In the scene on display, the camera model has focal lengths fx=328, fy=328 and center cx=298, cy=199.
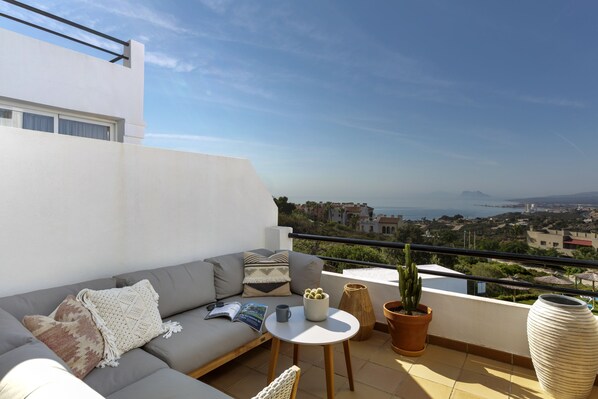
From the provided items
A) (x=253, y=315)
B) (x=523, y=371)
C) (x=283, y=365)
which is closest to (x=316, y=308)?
(x=253, y=315)

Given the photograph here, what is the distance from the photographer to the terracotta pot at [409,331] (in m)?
2.82

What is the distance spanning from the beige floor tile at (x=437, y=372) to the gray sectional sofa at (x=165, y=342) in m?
1.16

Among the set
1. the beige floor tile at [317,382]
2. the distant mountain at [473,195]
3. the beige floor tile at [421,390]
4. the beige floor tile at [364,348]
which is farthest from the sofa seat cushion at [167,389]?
the distant mountain at [473,195]

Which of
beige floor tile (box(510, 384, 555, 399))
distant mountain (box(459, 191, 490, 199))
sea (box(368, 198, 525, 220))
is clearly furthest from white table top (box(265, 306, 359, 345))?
distant mountain (box(459, 191, 490, 199))

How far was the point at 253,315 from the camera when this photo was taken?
103 inches

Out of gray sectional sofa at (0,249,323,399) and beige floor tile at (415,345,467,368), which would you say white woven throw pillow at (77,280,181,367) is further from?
beige floor tile at (415,345,467,368)

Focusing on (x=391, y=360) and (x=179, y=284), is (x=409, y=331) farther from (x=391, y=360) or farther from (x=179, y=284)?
(x=179, y=284)

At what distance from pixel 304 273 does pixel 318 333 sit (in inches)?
46.9

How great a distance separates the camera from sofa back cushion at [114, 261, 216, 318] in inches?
100

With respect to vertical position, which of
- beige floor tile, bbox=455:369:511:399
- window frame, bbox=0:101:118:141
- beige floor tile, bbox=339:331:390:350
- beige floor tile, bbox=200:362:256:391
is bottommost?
beige floor tile, bbox=200:362:256:391

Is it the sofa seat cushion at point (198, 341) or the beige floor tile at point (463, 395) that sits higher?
the sofa seat cushion at point (198, 341)

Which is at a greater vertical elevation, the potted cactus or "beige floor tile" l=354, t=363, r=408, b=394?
the potted cactus

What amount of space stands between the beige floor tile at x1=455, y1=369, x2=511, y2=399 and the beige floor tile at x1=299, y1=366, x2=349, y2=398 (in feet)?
2.79

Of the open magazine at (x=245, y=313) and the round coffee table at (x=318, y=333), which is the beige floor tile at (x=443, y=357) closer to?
the round coffee table at (x=318, y=333)
